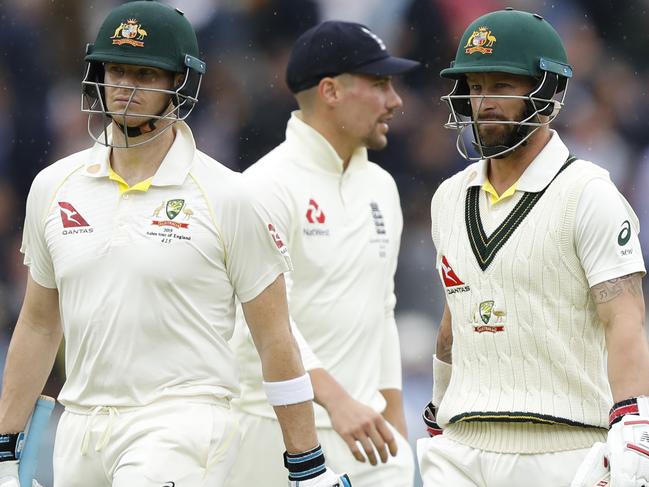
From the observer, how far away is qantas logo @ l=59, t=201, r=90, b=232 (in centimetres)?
455

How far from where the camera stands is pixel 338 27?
690 cm

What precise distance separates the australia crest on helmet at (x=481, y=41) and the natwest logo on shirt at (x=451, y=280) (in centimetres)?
68

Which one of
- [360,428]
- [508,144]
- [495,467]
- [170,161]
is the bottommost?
[360,428]

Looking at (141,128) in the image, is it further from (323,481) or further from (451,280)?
(323,481)

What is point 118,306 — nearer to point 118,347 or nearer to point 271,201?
point 118,347

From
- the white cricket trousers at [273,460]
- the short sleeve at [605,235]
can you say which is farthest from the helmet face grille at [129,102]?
the white cricket trousers at [273,460]

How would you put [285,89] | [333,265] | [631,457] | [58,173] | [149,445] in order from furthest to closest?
[285,89] < [333,265] < [58,173] < [149,445] < [631,457]

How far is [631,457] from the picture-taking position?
384 cm

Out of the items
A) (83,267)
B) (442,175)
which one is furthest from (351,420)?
(442,175)

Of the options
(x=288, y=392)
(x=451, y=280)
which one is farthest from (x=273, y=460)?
(x=451, y=280)

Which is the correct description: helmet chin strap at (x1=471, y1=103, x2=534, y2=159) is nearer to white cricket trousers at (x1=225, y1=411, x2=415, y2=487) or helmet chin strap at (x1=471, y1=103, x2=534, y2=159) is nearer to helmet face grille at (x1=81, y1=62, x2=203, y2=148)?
helmet face grille at (x1=81, y1=62, x2=203, y2=148)

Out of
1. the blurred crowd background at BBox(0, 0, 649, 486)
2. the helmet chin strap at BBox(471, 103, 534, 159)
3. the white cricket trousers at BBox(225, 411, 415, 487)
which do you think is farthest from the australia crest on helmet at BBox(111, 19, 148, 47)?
the blurred crowd background at BBox(0, 0, 649, 486)

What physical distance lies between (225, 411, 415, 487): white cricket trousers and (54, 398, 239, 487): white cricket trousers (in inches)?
51.4

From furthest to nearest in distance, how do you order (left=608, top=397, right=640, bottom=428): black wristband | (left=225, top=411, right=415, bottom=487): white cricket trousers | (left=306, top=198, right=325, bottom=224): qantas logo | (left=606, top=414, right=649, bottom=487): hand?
(left=306, top=198, right=325, bottom=224): qantas logo, (left=225, top=411, right=415, bottom=487): white cricket trousers, (left=608, top=397, right=640, bottom=428): black wristband, (left=606, top=414, right=649, bottom=487): hand
